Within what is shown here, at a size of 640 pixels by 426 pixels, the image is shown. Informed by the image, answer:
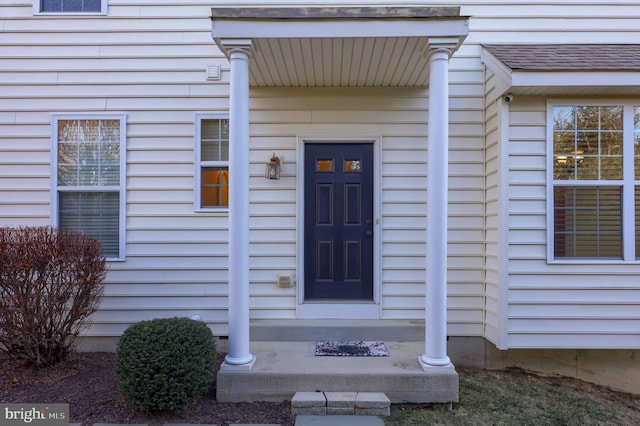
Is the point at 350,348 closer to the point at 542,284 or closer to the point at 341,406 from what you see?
the point at 341,406

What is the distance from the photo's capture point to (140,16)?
4.51 metres

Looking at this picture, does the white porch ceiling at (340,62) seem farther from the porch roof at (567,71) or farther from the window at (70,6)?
the window at (70,6)

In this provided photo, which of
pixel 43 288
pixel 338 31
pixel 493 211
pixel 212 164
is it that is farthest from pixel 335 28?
pixel 43 288

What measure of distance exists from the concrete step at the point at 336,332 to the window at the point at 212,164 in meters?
1.42

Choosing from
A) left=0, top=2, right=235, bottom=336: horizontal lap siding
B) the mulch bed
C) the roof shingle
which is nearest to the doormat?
the mulch bed

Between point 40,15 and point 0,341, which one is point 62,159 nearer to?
point 40,15

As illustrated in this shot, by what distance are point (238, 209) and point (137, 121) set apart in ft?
6.49

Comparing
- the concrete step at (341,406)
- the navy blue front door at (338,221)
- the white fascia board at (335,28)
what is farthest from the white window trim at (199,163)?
the concrete step at (341,406)

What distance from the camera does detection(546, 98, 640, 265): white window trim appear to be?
3932 millimetres

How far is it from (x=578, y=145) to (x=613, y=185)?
1.64 feet

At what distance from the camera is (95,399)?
3.33 meters

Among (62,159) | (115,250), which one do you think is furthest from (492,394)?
(62,159)

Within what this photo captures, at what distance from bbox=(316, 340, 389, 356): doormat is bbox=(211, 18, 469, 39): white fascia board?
110 inches

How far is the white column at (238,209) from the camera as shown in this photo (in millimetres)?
3377
